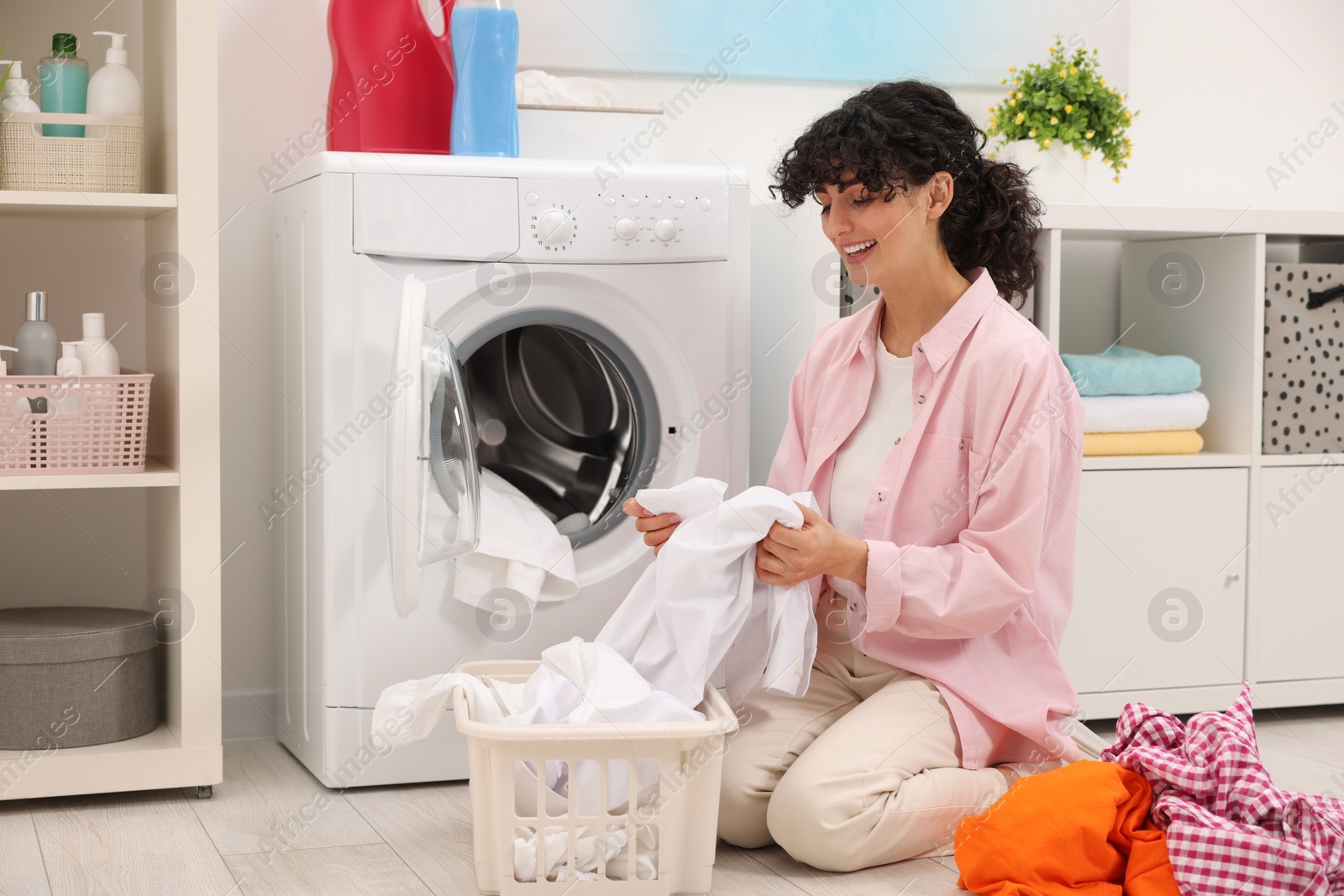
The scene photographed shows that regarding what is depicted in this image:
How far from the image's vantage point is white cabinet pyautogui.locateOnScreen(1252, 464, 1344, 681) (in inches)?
89.4

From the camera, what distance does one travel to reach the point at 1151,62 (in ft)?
8.98

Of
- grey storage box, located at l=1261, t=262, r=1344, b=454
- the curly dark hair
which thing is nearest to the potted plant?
grey storage box, located at l=1261, t=262, r=1344, b=454

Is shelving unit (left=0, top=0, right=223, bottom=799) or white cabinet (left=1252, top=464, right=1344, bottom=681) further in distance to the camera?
white cabinet (left=1252, top=464, right=1344, bottom=681)

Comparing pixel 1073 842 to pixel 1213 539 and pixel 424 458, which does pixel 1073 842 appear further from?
pixel 1213 539

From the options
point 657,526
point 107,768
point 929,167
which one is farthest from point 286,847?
point 929,167

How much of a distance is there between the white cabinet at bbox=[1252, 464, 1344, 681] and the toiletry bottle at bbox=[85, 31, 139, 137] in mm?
1922

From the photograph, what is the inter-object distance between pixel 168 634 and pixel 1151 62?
7.25 ft

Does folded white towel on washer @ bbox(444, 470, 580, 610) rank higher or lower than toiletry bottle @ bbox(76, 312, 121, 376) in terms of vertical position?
lower

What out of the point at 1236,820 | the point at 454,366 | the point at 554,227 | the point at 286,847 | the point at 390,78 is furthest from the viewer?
the point at 390,78

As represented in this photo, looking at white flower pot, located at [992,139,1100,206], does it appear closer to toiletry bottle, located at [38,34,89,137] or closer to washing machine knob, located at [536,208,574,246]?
washing machine knob, located at [536,208,574,246]

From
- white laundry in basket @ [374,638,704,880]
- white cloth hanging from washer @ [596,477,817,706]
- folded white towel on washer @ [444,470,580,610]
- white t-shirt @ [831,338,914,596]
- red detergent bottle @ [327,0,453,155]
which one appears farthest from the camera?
red detergent bottle @ [327,0,453,155]

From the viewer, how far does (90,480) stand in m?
1.80

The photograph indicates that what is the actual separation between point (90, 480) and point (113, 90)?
1.82 feet

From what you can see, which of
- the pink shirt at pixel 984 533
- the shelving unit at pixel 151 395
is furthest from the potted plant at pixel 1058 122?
the shelving unit at pixel 151 395
